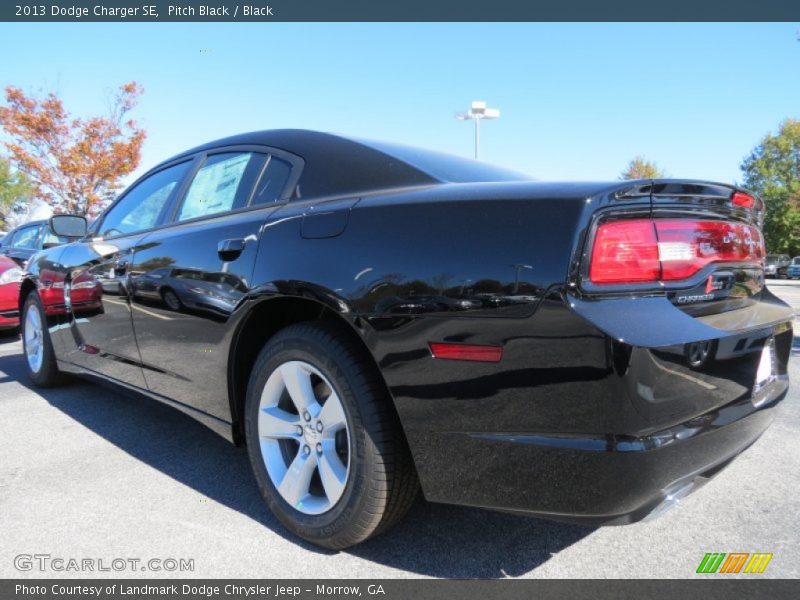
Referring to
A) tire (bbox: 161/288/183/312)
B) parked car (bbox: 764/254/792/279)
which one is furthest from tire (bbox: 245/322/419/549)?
parked car (bbox: 764/254/792/279)

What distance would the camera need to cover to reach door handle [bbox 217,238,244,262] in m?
2.25

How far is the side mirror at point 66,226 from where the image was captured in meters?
4.09

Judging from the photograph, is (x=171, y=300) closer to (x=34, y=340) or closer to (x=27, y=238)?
(x=34, y=340)

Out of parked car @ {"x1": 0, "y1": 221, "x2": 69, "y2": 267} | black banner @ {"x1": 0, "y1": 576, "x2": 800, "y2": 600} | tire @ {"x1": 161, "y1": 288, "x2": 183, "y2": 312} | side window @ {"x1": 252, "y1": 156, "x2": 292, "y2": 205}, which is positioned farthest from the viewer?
parked car @ {"x1": 0, "y1": 221, "x2": 69, "y2": 267}

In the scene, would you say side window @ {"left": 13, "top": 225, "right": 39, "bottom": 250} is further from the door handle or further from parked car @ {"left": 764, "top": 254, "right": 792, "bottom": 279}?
parked car @ {"left": 764, "top": 254, "right": 792, "bottom": 279}

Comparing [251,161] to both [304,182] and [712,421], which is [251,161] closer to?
[304,182]

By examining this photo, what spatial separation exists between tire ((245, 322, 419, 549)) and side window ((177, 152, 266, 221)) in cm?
83

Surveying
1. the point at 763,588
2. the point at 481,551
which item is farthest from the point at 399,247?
the point at 763,588

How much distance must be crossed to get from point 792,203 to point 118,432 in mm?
50109

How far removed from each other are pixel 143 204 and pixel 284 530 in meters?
2.19

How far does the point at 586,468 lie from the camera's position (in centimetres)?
146

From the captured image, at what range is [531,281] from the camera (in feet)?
4.87

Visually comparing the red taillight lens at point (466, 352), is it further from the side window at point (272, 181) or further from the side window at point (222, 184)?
the side window at point (222, 184)

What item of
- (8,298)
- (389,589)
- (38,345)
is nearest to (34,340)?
(38,345)
